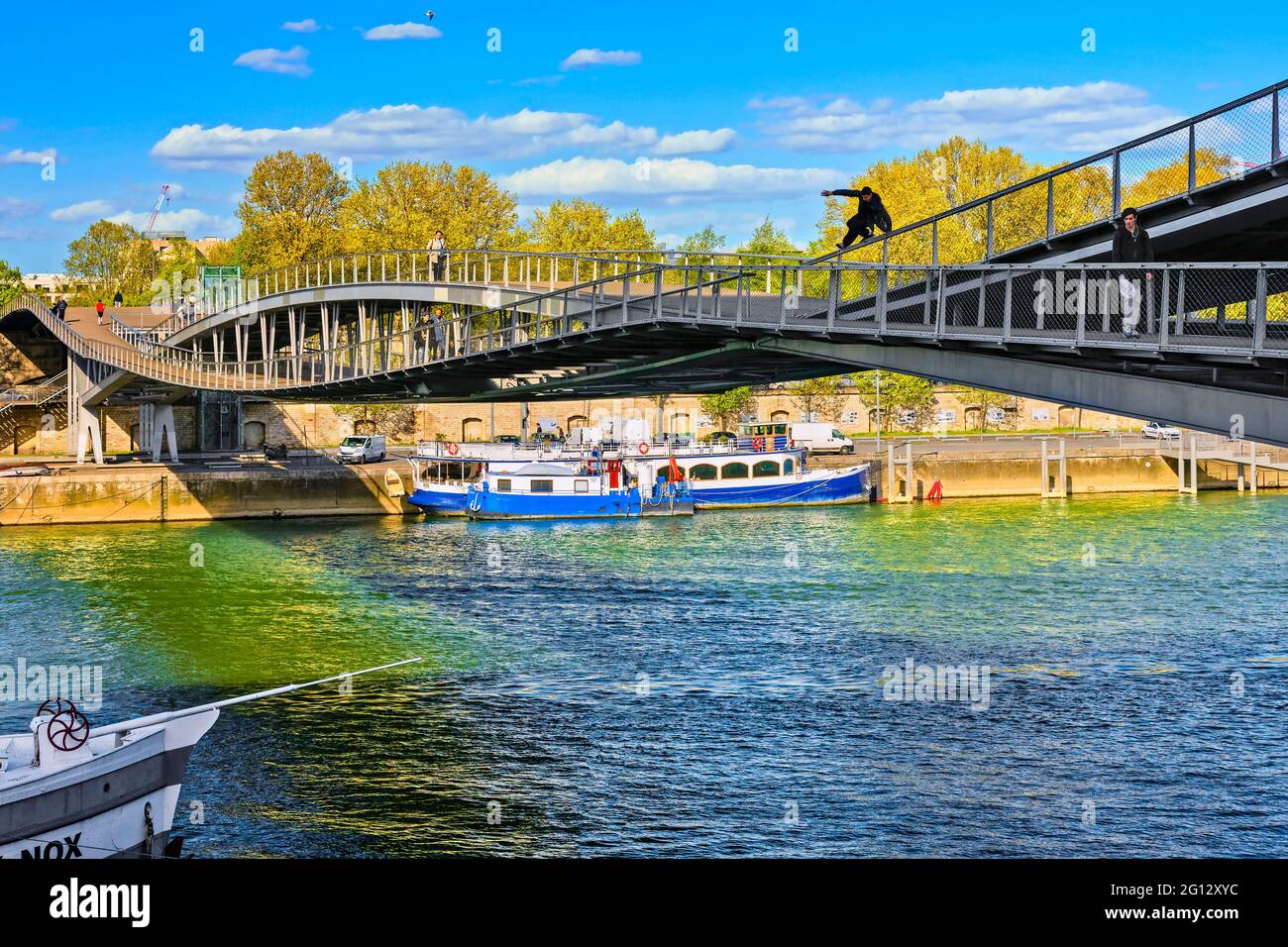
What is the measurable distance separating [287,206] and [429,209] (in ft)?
33.0

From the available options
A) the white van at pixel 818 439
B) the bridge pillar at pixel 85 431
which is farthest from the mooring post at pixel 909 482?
the bridge pillar at pixel 85 431

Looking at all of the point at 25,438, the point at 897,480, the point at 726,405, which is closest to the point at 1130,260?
the point at 897,480

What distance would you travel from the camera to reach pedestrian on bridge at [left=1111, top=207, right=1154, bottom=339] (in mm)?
16969

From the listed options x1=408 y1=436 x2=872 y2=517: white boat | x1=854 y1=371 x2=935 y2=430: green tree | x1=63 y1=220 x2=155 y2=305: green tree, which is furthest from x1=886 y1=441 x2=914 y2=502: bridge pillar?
x1=63 y1=220 x2=155 y2=305: green tree

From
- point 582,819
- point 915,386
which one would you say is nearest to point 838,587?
point 582,819

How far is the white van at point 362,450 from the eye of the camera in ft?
206

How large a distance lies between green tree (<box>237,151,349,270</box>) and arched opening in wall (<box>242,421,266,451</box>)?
36.7 ft

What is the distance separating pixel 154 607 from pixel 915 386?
48260 millimetres

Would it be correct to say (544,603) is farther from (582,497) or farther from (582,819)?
(582,497)

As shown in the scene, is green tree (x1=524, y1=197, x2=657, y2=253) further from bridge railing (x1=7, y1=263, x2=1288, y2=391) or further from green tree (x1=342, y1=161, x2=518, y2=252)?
bridge railing (x1=7, y1=263, x2=1288, y2=391)

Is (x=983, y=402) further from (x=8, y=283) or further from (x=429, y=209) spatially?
(x=8, y=283)

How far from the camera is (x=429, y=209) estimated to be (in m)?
78.8
